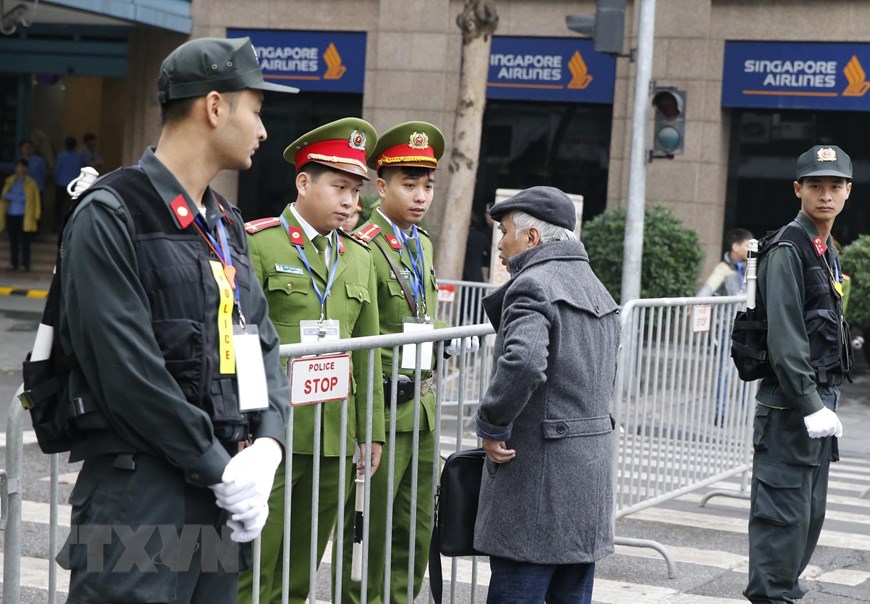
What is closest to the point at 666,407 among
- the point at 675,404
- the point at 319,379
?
the point at 675,404

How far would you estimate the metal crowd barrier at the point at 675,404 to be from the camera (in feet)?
24.4

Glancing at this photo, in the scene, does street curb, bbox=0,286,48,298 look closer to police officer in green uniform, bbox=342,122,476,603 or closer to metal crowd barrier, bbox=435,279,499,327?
metal crowd barrier, bbox=435,279,499,327

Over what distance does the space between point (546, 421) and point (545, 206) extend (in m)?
0.72

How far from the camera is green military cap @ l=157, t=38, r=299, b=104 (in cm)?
325

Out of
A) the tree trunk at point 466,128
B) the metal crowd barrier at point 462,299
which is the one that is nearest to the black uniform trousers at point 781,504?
the metal crowd barrier at point 462,299

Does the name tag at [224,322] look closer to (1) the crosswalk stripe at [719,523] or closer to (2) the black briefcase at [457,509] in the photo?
(2) the black briefcase at [457,509]

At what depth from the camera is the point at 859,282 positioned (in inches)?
624

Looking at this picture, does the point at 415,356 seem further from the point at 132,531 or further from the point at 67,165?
the point at 67,165

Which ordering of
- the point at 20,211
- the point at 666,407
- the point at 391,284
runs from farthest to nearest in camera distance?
the point at 20,211
the point at 666,407
the point at 391,284

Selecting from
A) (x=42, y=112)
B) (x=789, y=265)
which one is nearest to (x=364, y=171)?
(x=789, y=265)

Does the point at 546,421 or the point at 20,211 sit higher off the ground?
the point at 20,211

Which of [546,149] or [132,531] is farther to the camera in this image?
[546,149]

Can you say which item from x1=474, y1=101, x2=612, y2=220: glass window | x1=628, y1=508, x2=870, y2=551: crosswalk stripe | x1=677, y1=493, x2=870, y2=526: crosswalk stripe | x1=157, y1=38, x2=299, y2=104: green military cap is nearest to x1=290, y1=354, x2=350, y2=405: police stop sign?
x1=157, y1=38, x2=299, y2=104: green military cap

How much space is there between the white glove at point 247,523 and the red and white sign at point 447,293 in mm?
9554
